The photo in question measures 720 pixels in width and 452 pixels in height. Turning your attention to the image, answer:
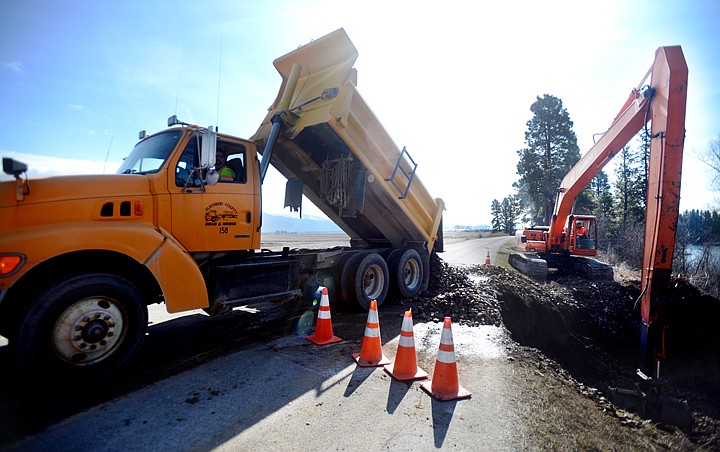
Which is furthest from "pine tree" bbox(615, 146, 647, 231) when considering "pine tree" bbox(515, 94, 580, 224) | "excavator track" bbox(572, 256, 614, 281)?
"excavator track" bbox(572, 256, 614, 281)

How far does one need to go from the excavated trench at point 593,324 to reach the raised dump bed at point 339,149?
189 cm

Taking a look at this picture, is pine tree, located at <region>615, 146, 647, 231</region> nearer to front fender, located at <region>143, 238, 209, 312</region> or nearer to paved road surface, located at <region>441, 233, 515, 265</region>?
paved road surface, located at <region>441, 233, 515, 265</region>

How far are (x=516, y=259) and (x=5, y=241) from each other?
15.3 m

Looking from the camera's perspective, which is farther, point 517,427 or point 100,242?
point 100,242

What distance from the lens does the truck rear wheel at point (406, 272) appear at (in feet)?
24.0

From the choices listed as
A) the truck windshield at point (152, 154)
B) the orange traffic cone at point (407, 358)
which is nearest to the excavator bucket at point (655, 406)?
the orange traffic cone at point (407, 358)

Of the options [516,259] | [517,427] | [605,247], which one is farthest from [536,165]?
[517,427]

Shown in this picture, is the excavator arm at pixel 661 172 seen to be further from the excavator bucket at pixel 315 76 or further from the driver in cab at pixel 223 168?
the driver in cab at pixel 223 168

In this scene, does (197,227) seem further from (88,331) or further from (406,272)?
(406,272)

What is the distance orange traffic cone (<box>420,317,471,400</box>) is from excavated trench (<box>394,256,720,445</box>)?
2682mm

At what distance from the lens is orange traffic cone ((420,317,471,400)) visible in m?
3.37

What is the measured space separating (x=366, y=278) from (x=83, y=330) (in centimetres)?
451

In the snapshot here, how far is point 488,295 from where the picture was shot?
24.2 ft

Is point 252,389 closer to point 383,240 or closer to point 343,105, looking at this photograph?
point 343,105
